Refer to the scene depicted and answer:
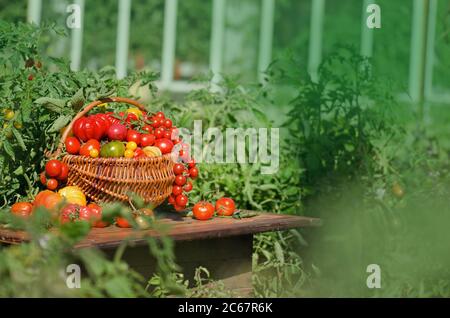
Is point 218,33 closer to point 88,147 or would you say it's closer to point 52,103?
point 52,103

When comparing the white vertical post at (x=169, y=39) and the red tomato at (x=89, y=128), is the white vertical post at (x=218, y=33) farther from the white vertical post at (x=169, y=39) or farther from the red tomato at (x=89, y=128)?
the red tomato at (x=89, y=128)

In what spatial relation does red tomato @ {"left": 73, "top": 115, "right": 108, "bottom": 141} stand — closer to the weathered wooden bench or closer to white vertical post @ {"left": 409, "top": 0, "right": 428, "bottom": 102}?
the weathered wooden bench

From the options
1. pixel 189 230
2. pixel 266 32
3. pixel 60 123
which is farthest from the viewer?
pixel 266 32

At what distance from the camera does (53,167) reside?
3035mm

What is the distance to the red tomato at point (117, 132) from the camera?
10.4 ft

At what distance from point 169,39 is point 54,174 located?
267 cm

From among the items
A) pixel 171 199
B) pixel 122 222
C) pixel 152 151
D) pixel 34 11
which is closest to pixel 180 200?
pixel 171 199

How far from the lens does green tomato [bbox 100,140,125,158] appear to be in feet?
10.2

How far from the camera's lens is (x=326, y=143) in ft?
14.1

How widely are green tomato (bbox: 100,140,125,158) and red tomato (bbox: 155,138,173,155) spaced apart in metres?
0.19

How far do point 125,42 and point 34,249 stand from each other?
3.59 metres

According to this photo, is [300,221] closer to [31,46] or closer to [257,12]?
[31,46]

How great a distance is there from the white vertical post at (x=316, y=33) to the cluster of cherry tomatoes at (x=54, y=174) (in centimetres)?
272

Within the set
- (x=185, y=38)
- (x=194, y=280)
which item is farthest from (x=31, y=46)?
(x=185, y=38)
